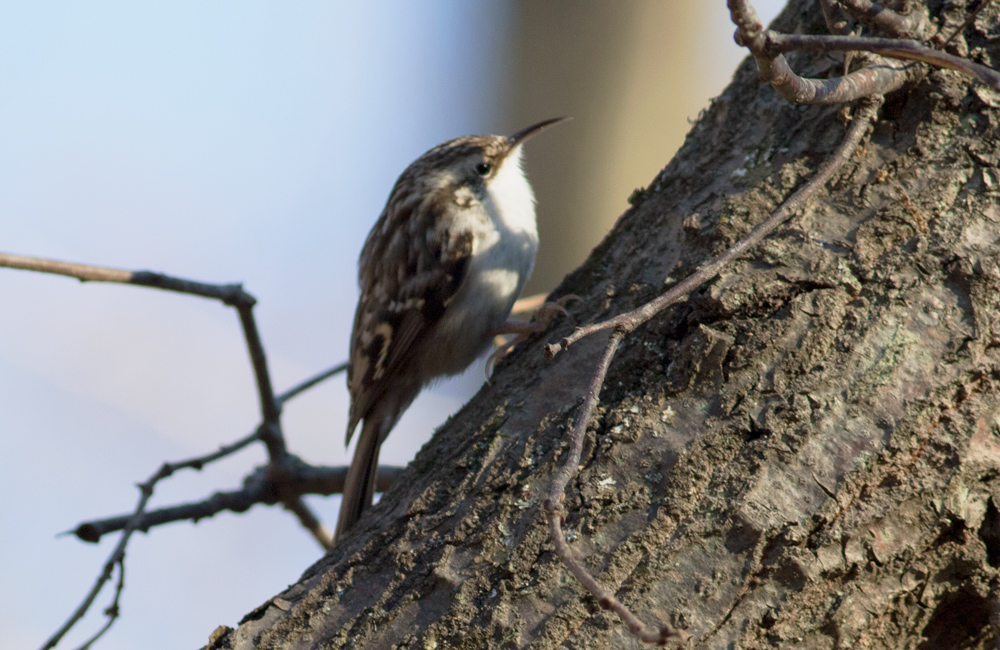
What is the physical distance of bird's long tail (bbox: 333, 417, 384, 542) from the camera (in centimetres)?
206

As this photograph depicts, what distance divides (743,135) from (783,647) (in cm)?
82

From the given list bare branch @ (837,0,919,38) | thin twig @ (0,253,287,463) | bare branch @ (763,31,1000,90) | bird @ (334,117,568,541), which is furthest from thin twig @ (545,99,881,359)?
bird @ (334,117,568,541)

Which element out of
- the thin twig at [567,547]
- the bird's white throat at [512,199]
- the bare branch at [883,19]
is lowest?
the thin twig at [567,547]

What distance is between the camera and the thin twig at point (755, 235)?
1.10 m

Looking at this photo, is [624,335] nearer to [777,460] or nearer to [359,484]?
[777,460]

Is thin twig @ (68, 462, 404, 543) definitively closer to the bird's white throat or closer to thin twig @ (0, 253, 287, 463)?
thin twig @ (0, 253, 287, 463)

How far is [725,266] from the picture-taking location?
1.25 meters

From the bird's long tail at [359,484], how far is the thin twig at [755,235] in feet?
3.38

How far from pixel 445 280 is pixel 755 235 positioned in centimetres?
149

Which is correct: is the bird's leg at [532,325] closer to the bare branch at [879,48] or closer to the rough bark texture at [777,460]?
the rough bark texture at [777,460]

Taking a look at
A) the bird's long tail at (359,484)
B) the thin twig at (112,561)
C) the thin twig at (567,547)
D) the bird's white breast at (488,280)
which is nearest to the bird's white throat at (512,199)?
the bird's white breast at (488,280)

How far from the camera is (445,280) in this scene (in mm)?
2611

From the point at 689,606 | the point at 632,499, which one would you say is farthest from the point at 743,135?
the point at 689,606

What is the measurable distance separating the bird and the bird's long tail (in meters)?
0.09
